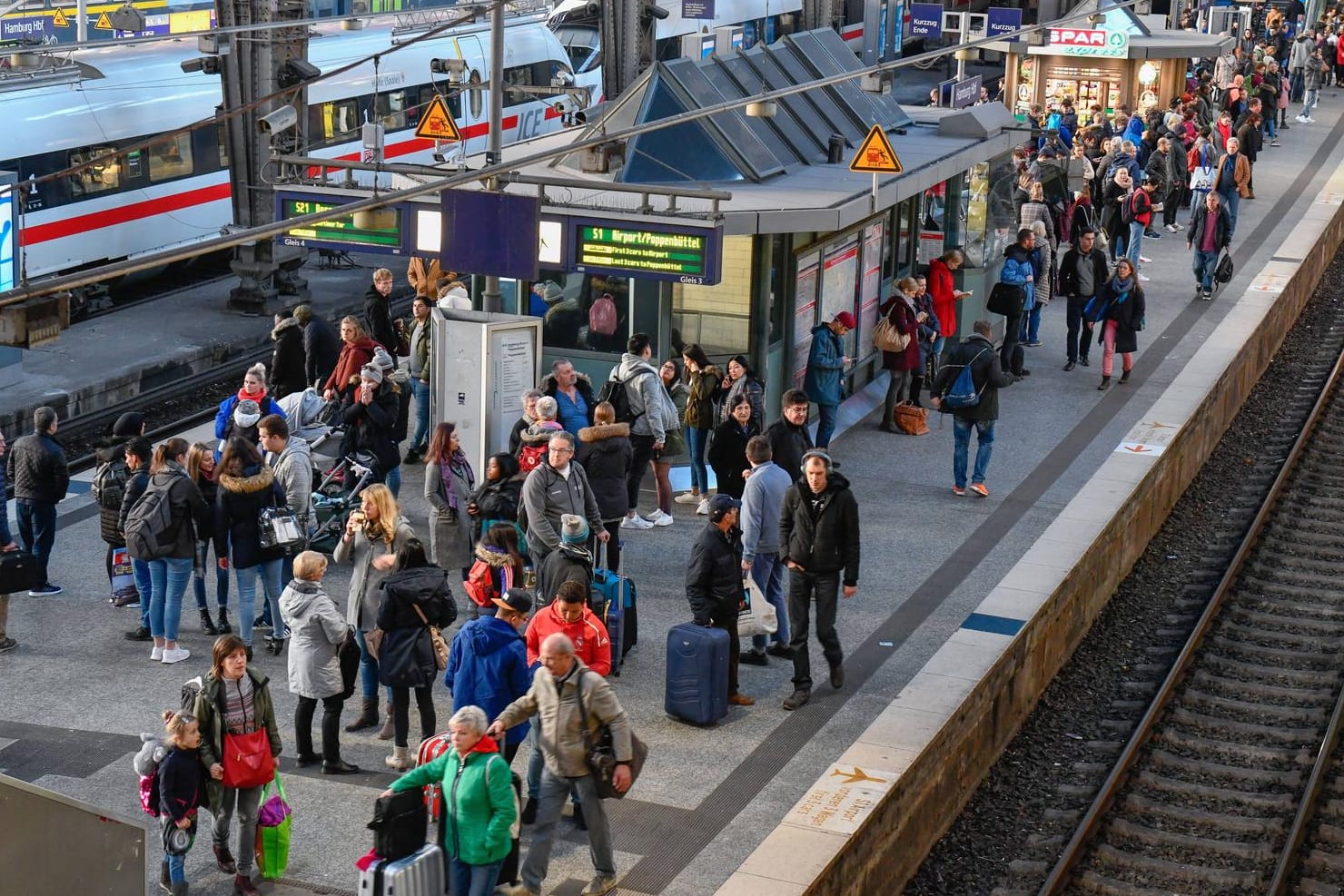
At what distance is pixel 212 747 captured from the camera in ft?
31.1

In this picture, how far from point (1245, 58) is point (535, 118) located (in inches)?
753

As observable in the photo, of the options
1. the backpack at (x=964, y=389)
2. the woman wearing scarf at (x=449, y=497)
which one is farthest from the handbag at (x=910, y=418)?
the woman wearing scarf at (x=449, y=497)

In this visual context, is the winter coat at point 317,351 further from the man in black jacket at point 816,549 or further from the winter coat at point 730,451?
the man in black jacket at point 816,549

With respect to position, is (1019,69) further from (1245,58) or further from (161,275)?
(161,275)

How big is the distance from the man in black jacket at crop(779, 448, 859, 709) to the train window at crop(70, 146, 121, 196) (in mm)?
14201

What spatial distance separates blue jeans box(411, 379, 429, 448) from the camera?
17.3 metres

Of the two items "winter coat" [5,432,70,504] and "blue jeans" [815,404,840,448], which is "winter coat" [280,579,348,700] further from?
"blue jeans" [815,404,840,448]

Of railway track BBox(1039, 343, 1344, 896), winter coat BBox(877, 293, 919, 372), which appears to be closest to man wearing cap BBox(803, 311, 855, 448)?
winter coat BBox(877, 293, 919, 372)

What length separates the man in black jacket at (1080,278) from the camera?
69.4 feet

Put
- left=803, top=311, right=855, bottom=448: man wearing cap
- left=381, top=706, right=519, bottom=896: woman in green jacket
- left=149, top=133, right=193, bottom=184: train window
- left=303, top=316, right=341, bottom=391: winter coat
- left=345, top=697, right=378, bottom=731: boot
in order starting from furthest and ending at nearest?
1. left=149, top=133, right=193, bottom=184: train window
2. left=303, top=316, right=341, bottom=391: winter coat
3. left=803, top=311, right=855, bottom=448: man wearing cap
4. left=345, top=697, right=378, bottom=731: boot
5. left=381, top=706, right=519, bottom=896: woman in green jacket

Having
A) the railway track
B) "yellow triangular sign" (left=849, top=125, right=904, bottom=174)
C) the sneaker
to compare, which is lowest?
the railway track

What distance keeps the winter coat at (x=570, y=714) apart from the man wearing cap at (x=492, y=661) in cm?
69

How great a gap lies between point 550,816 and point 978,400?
315 inches

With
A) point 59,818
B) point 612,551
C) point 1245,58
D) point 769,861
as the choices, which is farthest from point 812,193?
point 1245,58
